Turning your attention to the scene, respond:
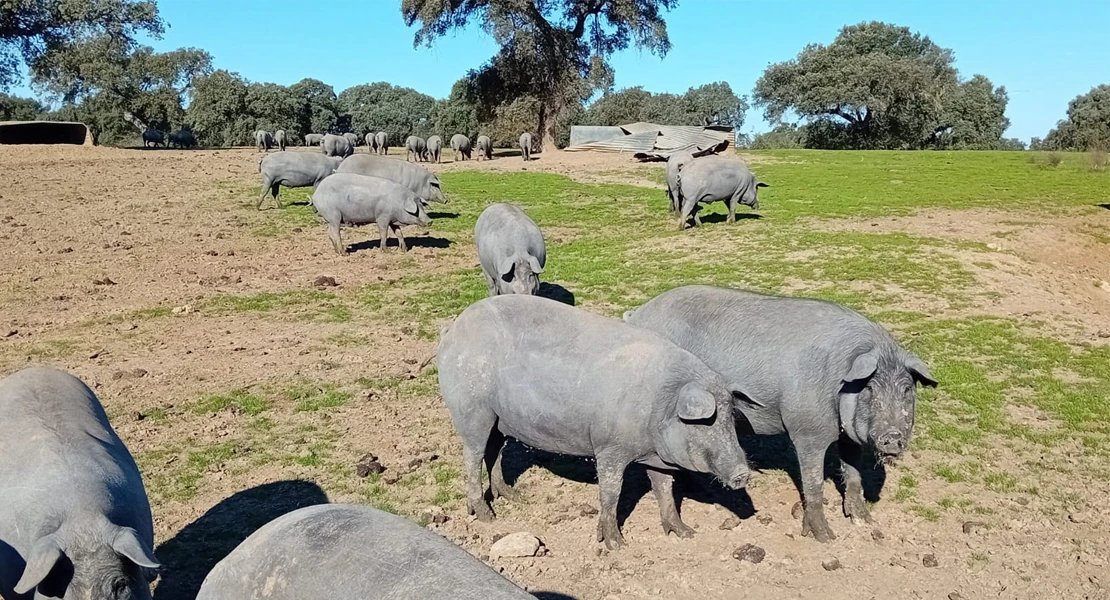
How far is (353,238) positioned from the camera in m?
18.4

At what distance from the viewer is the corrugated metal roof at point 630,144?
4153 cm

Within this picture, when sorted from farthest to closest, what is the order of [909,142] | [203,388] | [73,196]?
[909,142], [73,196], [203,388]

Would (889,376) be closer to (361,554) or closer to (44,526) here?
(361,554)

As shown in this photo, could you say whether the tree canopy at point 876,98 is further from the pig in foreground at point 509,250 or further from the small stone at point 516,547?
the small stone at point 516,547

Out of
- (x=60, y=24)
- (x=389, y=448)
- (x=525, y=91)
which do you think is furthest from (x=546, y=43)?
(x=389, y=448)

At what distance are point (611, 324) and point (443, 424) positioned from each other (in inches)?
111

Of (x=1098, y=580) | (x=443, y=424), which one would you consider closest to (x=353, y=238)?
(x=443, y=424)

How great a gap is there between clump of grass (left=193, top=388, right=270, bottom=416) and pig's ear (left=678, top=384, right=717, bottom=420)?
4.93 m

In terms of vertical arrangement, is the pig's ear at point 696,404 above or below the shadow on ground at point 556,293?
above

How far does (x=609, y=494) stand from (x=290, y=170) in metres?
18.1

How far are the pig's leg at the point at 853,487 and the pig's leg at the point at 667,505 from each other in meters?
1.23

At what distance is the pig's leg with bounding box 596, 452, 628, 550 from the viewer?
559 cm

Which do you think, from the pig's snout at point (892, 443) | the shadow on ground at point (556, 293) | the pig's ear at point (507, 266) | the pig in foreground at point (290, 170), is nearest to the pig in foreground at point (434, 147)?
the pig in foreground at point (290, 170)

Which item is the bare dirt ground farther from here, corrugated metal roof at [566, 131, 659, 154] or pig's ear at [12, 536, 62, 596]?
corrugated metal roof at [566, 131, 659, 154]
